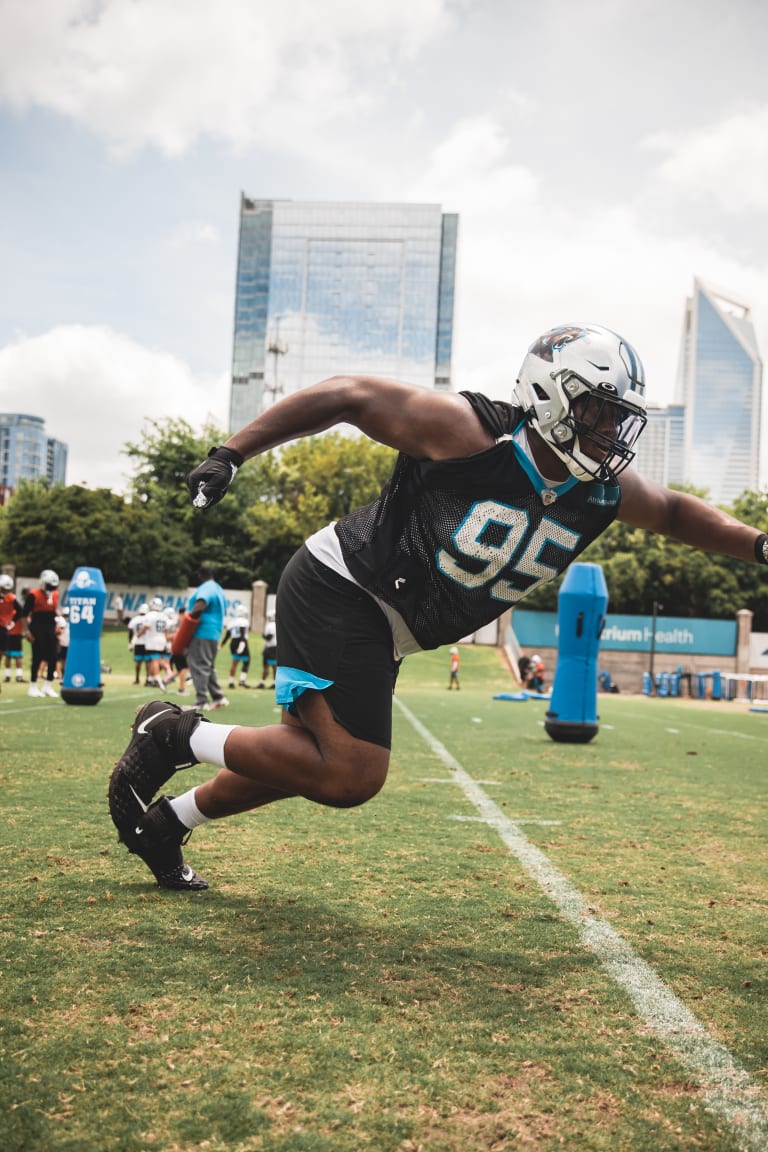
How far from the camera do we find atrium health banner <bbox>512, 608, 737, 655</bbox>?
40.8 meters

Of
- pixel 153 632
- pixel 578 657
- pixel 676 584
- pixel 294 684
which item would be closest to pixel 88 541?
pixel 153 632

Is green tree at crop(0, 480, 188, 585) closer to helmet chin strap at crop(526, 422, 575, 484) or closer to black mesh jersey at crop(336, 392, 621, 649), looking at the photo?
black mesh jersey at crop(336, 392, 621, 649)

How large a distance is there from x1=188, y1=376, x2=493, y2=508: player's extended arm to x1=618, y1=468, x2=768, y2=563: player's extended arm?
81cm

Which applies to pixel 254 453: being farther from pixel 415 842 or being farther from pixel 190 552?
pixel 190 552

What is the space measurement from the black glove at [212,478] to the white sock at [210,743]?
3.11 ft

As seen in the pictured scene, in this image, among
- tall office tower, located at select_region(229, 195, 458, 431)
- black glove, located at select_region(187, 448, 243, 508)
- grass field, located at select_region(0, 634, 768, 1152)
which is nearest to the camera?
grass field, located at select_region(0, 634, 768, 1152)

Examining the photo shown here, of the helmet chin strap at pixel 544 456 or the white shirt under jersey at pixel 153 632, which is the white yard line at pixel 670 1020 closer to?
the helmet chin strap at pixel 544 456

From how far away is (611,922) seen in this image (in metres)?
3.62

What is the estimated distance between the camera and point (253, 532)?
53.6 meters

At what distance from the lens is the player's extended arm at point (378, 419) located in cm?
299

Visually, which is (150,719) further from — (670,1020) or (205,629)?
(205,629)

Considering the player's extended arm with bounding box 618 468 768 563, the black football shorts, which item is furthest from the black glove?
the player's extended arm with bounding box 618 468 768 563

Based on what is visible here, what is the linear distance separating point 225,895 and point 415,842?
1482 mm

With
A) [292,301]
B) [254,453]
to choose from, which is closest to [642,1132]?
[254,453]
